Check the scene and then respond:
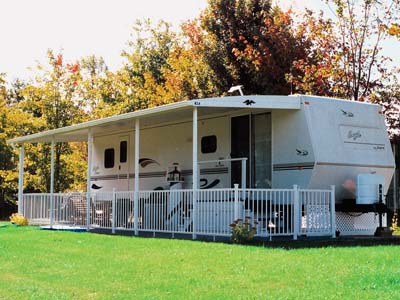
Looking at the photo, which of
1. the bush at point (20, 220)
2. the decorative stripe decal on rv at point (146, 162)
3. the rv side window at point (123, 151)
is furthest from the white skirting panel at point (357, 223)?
the bush at point (20, 220)

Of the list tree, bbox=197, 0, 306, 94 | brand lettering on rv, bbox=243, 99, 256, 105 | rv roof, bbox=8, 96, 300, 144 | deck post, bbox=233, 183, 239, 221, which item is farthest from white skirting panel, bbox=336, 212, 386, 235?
tree, bbox=197, 0, 306, 94

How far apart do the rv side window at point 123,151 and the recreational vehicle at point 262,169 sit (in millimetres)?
2040

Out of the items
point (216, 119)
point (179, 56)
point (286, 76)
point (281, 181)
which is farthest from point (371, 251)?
point (179, 56)

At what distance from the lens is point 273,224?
43.5 feet

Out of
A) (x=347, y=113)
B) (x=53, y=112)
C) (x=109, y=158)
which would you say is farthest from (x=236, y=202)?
(x=53, y=112)

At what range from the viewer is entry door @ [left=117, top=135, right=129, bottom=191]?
19375 millimetres

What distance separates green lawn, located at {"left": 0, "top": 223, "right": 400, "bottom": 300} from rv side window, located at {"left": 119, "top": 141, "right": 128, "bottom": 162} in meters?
7.19

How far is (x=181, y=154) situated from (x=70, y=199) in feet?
11.6

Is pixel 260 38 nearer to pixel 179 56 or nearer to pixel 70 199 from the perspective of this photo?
pixel 179 56

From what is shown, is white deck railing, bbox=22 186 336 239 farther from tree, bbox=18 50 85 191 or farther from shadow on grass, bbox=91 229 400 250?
tree, bbox=18 50 85 191

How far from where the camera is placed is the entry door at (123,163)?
63.6 ft

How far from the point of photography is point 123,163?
Answer: 64.1 ft

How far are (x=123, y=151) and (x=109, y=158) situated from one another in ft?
2.98

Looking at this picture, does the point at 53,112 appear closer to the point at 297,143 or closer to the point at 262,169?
the point at 262,169
